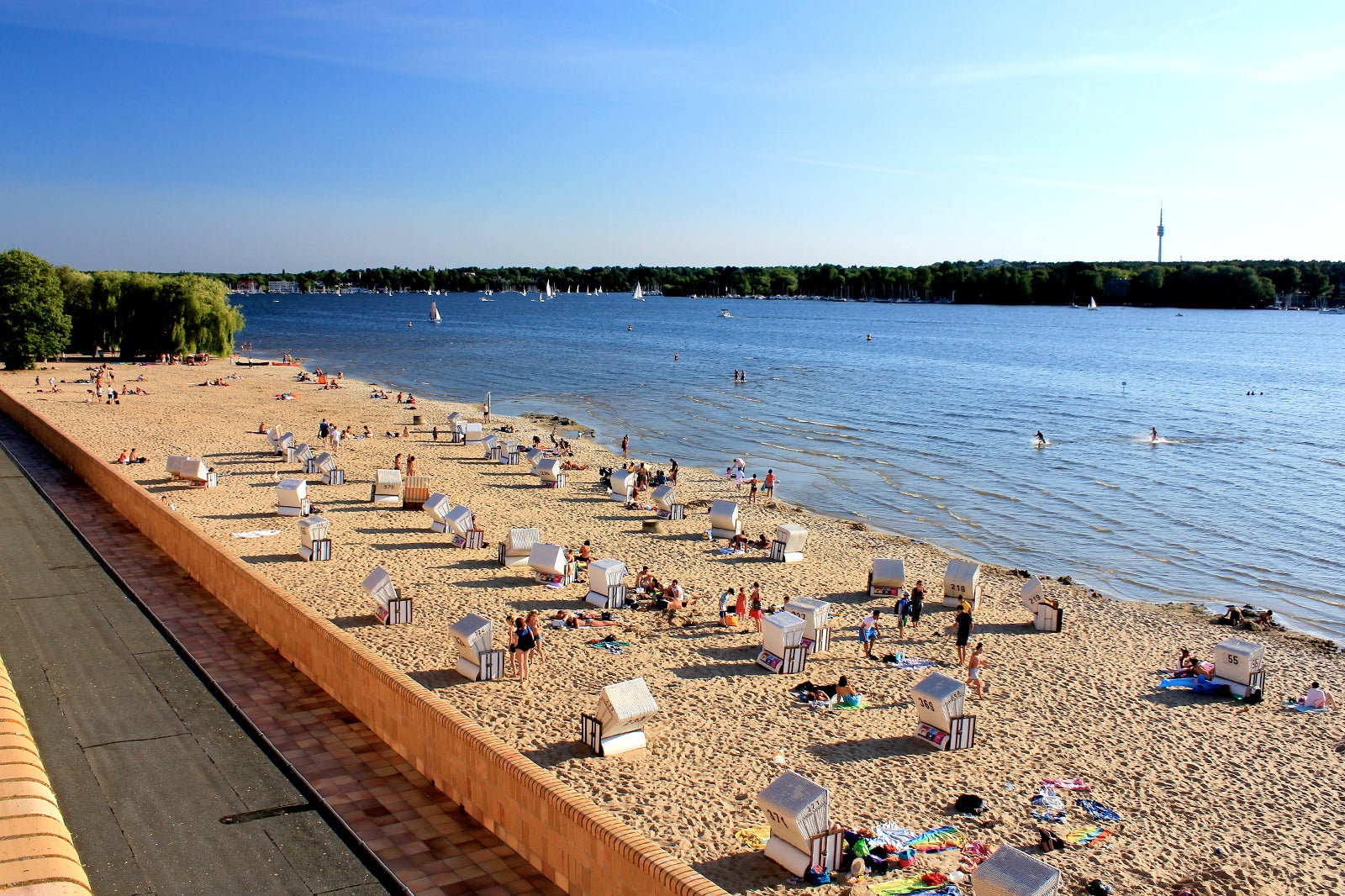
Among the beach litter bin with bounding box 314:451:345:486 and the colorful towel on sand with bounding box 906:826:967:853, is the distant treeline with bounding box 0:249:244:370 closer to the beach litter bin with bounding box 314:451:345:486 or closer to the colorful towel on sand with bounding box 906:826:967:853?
the beach litter bin with bounding box 314:451:345:486

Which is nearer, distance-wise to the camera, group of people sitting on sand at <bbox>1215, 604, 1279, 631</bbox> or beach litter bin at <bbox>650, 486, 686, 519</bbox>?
group of people sitting on sand at <bbox>1215, 604, 1279, 631</bbox>

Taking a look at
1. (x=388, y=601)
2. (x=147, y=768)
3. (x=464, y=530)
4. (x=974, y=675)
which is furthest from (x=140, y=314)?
(x=974, y=675)

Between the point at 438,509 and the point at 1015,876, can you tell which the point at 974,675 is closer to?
the point at 1015,876

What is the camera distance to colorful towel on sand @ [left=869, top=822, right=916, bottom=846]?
1012cm

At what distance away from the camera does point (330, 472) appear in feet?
91.0

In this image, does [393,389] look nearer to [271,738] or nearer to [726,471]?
[726,471]

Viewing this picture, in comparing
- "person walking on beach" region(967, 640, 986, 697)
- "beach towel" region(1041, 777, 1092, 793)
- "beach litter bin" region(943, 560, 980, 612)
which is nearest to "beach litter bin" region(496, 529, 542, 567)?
"beach litter bin" region(943, 560, 980, 612)

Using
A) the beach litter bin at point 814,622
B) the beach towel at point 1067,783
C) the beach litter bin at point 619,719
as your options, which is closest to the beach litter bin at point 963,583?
the beach litter bin at point 814,622

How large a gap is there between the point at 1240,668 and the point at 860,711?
6635 millimetres

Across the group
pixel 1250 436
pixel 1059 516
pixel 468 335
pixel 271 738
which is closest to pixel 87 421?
pixel 271 738

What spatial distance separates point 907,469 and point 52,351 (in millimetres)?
53084

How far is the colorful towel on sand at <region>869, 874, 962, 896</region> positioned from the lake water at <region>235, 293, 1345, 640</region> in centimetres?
1568

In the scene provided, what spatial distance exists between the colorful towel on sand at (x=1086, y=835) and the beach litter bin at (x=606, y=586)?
9.19 meters

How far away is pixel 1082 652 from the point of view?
56.8 ft
